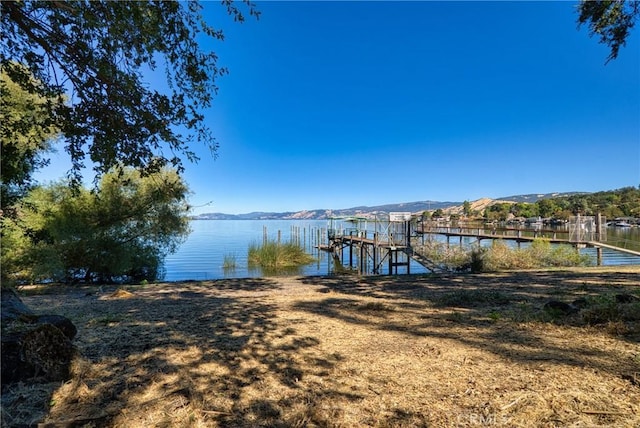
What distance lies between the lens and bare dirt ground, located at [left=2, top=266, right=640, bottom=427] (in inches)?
73.7

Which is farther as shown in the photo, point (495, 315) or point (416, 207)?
point (416, 207)

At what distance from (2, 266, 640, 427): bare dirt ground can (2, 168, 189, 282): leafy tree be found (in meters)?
6.13

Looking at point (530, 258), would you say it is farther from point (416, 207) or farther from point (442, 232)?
point (416, 207)

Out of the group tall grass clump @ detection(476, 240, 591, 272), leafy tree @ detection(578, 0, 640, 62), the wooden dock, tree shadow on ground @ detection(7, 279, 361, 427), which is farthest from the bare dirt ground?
the wooden dock

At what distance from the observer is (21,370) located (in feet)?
7.12

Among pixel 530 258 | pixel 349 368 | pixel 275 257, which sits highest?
pixel 349 368

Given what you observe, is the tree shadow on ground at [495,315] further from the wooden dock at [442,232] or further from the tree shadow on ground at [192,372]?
the wooden dock at [442,232]

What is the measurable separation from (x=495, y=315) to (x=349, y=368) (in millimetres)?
2254

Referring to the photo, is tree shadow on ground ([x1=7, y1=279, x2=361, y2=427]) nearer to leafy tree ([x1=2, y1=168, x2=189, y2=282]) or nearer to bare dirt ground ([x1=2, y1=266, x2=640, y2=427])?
bare dirt ground ([x1=2, y1=266, x2=640, y2=427])

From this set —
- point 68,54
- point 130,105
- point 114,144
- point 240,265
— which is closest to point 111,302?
point 114,144

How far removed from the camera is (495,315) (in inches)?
153

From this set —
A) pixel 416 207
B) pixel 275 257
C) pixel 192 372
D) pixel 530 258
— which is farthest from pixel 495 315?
pixel 416 207

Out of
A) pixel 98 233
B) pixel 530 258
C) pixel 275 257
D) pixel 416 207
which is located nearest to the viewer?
pixel 98 233

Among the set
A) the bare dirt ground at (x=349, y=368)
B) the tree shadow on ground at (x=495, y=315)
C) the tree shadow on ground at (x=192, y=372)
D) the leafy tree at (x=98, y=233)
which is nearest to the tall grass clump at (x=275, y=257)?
the leafy tree at (x=98, y=233)
